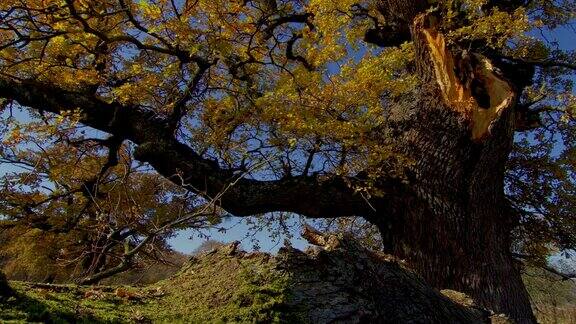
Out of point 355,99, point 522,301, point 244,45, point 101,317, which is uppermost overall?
point 244,45

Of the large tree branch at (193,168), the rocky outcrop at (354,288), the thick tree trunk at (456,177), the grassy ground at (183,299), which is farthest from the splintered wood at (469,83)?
the grassy ground at (183,299)

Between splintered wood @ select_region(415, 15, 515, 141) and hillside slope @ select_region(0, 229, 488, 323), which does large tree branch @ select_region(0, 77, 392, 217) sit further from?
hillside slope @ select_region(0, 229, 488, 323)

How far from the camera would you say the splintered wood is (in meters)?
6.77

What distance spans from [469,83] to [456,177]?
1473 mm

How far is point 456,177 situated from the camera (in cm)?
695

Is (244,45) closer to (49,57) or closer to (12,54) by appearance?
(49,57)

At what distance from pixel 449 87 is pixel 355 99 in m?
1.50

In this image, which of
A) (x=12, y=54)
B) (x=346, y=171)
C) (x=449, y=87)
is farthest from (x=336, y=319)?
(x=12, y=54)

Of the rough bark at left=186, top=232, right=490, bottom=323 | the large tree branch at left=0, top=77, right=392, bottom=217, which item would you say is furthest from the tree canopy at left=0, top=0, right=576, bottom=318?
the rough bark at left=186, top=232, right=490, bottom=323

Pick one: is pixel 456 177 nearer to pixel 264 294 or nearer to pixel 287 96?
pixel 287 96

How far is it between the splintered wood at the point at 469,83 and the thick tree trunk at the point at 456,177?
1 centimetres

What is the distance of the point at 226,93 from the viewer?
8.80 m

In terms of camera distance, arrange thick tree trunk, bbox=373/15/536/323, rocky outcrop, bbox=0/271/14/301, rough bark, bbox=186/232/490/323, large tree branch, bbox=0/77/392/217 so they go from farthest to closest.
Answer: large tree branch, bbox=0/77/392/217
thick tree trunk, bbox=373/15/536/323
rough bark, bbox=186/232/490/323
rocky outcrop, bbox=0/271/14/301

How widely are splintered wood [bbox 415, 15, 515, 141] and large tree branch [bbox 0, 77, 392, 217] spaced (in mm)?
1539
